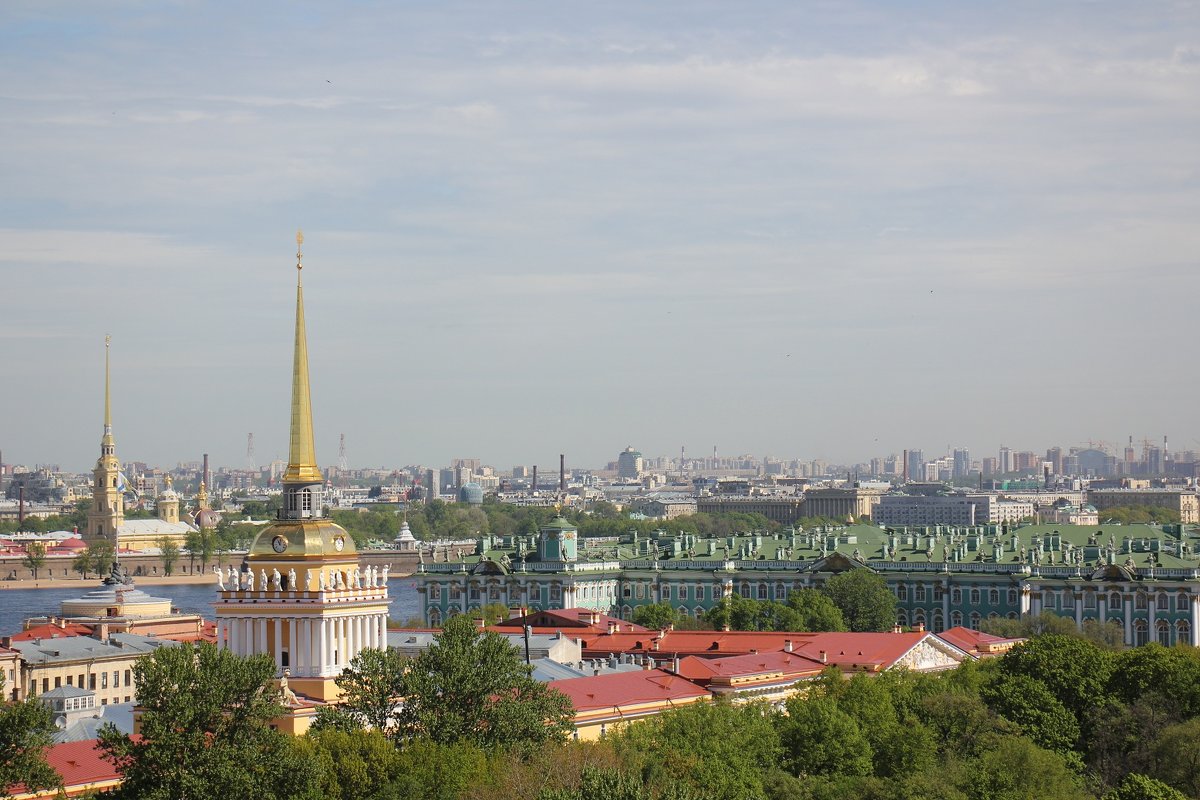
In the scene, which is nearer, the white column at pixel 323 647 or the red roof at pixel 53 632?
the white column at pixel 323 647

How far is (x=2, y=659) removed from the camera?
6319cm

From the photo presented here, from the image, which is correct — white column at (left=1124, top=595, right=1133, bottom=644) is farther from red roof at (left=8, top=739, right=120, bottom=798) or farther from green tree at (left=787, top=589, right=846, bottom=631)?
red roof at (left=8, top=739, right=120, bottom=798)

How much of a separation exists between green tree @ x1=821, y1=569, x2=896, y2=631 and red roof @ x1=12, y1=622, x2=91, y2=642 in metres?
26.0

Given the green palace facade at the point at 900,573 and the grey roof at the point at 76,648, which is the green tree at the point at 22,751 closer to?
the grey roof at the point at 76,648

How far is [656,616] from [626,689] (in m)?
33.4

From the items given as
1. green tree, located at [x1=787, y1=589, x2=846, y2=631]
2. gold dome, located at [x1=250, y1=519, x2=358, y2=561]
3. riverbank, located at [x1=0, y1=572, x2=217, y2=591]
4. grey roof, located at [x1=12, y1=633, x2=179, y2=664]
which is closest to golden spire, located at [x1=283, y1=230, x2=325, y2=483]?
gold dome, located at [x1=250, y1=519, x2=358, y2=561]

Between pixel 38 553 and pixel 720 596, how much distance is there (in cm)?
8145

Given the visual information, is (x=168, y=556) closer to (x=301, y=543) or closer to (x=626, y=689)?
(x=626, y=689)

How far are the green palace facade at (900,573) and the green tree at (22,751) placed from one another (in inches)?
2174

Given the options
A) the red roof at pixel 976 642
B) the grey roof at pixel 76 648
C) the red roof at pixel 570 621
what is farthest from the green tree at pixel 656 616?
the grey roof at pixel 76 648

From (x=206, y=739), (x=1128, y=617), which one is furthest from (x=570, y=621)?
(x=206, y=739)

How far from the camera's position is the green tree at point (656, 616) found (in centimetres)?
7875

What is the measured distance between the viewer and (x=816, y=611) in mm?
79188

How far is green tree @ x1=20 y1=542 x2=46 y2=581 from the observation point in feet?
520
